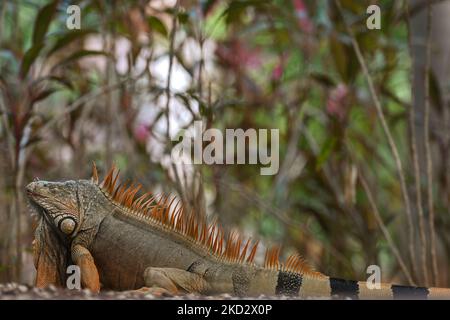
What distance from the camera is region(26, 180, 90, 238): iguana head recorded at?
140 cm

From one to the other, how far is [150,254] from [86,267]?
13 centimetres

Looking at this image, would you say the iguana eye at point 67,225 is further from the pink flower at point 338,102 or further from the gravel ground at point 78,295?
the pink flower at point 338,102

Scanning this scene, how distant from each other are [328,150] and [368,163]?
89cm

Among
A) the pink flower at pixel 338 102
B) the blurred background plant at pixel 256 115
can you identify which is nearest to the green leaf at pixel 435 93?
the blurred background plant at pixel 256 115

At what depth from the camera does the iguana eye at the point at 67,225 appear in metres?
1.40

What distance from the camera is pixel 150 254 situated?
1.40m

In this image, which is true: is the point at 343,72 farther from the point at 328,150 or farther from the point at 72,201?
the point at 72,201

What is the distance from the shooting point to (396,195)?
3180 mm

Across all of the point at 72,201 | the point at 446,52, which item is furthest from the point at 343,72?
the point at 72,201

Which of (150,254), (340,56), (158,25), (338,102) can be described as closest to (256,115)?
(338,102)

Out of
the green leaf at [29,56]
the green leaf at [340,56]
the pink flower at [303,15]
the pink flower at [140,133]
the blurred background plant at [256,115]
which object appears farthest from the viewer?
the pink flower at [303,15]

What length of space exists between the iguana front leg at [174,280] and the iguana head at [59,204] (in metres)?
0.19

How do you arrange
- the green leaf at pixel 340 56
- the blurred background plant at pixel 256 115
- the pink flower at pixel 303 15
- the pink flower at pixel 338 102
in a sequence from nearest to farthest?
1. the blurred background plant at pixel 256 115
2. the green leaf at pixel 340 56
3. the pink flower at pixel 338 102
4. the pink flower at pixel 303 15
